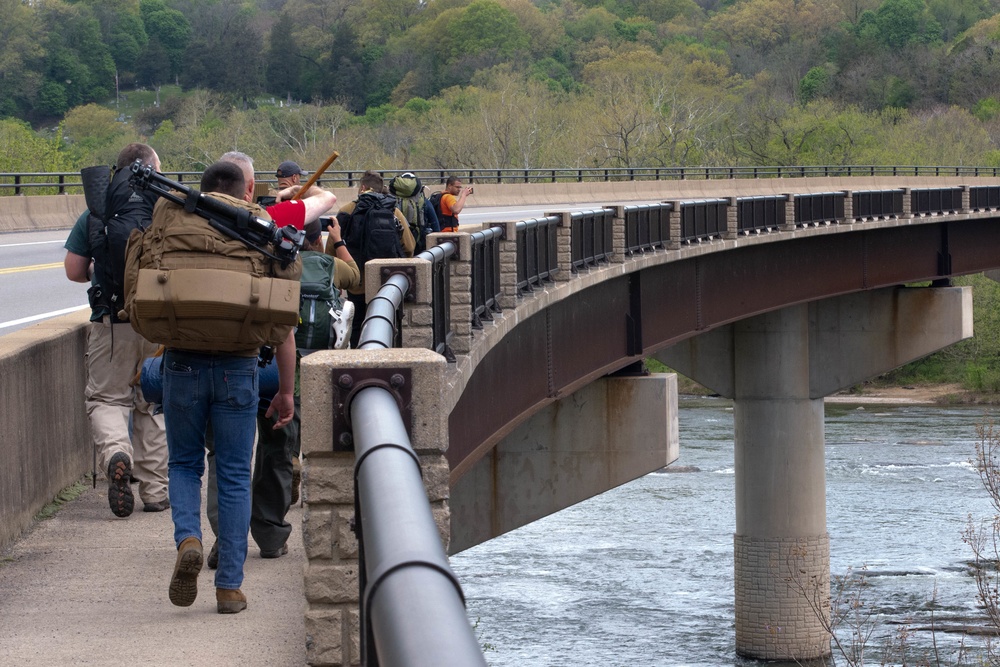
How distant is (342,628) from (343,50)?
159 metres

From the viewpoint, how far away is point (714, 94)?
125375 mm

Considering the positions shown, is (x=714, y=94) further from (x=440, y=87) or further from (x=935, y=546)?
(x=935, y=546)

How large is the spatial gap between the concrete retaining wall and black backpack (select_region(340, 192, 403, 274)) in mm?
2137

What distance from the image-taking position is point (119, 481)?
314 inches

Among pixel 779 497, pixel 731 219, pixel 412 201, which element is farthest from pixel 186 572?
pixel 779 497

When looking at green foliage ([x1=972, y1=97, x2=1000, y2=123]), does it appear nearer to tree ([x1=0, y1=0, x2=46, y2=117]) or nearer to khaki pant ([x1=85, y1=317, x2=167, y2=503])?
tree ([x1=0, y1=0, x2=46, y2=117])

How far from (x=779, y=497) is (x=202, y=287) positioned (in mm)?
27625

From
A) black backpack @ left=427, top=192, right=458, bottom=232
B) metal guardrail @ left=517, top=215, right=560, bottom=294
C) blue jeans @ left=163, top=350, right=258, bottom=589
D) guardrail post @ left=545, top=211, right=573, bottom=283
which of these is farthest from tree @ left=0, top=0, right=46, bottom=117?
blue jeans @ left=163, top=350, right=258, bottom=589

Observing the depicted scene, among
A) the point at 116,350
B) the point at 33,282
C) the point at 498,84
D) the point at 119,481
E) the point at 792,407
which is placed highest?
the point at 498,84

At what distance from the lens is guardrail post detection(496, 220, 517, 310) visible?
14234 millimetres

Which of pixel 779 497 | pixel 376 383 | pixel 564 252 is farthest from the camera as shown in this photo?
pixel 779 497

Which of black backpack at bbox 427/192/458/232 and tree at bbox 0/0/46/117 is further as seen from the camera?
tree at bbox 0/0/46/117

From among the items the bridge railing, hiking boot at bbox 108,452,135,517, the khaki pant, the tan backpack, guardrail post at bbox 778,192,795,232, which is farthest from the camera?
guardrail post at bbox 778,192,795,232

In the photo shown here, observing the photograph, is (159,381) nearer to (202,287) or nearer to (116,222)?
(116,222)
